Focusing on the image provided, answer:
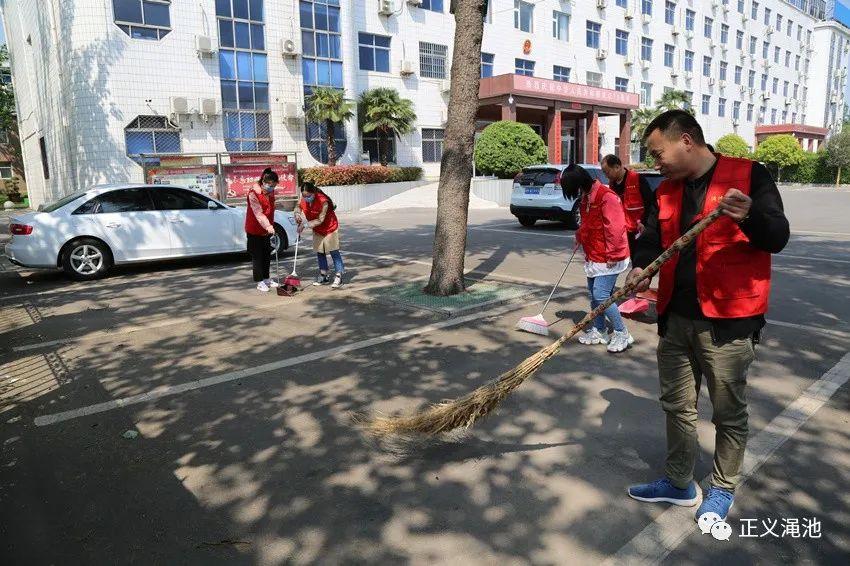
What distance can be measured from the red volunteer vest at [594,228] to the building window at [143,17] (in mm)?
22017

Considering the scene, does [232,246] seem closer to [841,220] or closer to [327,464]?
[327,464]

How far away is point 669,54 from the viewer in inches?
1847

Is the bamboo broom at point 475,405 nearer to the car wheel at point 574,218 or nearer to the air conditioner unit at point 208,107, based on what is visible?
the car wheel at point 574,218

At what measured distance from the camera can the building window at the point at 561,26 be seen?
3709 cm

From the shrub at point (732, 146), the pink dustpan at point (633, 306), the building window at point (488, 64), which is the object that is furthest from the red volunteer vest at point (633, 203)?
the shrub at point (732, 146)

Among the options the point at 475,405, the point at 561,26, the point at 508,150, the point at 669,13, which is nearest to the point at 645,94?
the point at 669,13

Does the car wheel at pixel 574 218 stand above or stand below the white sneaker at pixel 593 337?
above

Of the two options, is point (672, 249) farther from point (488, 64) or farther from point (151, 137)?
point (488, 64)

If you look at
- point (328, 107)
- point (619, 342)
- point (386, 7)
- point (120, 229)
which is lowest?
point (619, 342)

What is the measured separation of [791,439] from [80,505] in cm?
404

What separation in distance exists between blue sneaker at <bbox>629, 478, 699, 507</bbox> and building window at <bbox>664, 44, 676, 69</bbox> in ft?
165

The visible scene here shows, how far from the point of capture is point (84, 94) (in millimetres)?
21297

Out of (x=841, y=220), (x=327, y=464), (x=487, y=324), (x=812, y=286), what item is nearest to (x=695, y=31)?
(x=841, y=220)

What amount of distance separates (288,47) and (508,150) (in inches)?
398
